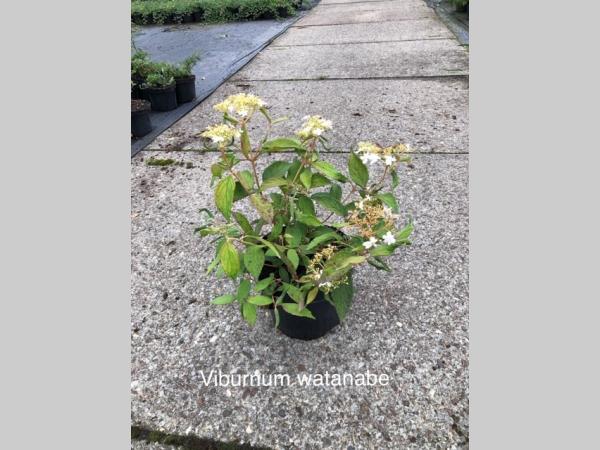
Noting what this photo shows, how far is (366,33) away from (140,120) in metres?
4.11

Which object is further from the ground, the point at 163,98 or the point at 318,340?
the point at 163,98

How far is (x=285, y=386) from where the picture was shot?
1516mm

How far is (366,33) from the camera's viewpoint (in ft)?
20.1

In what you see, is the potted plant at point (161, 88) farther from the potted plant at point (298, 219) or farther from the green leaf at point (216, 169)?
the green leaf at point (216, 169)

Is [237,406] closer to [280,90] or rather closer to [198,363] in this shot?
[198,363]

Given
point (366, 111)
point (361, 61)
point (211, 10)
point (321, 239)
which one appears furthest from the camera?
point (211, 10)

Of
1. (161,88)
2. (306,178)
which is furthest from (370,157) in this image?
(161,88)

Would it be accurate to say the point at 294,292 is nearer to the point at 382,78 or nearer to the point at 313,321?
the point at 313,321

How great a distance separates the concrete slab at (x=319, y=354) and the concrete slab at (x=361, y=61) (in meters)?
2.67

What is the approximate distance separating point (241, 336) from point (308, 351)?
0.94 ft

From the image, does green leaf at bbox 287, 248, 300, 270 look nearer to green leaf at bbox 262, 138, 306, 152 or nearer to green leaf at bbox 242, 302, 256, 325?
green leaf at bbox 242, 302, 256, 325

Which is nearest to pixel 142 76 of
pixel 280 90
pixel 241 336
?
pixel 280 90

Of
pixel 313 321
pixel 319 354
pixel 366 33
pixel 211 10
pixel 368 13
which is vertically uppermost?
pixel 211 10

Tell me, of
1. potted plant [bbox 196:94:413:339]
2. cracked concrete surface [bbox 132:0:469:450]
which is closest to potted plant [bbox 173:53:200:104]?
cracked concrete surface [bbox 132:0:469:450]
